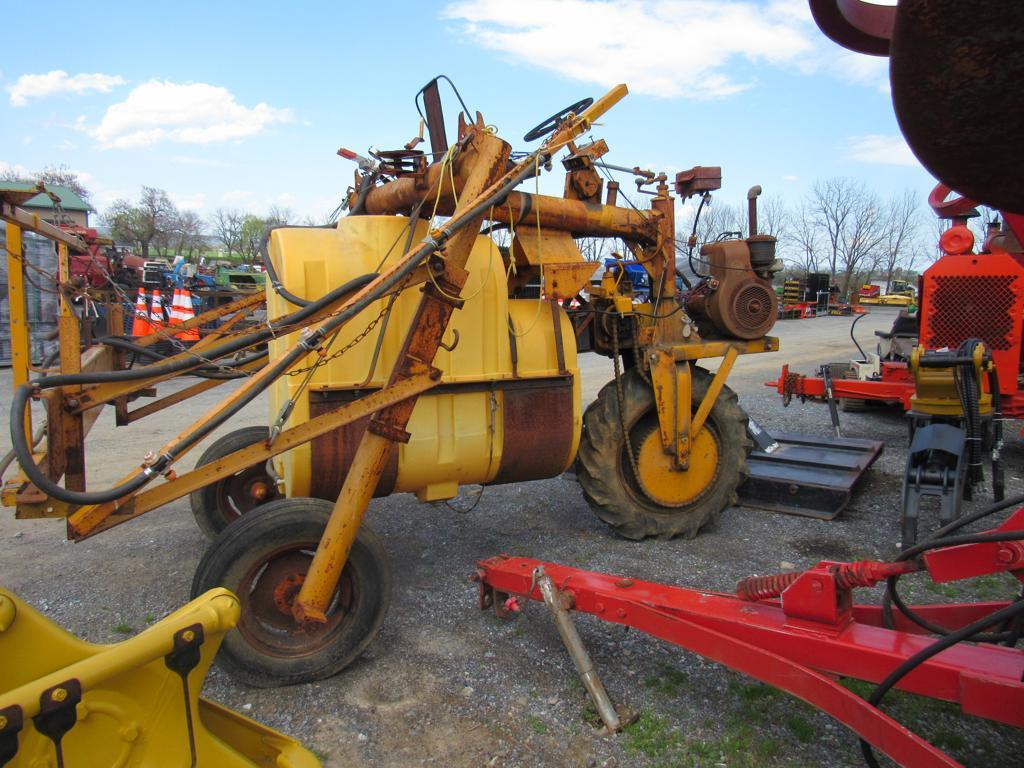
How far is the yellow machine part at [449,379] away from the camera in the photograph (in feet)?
12.7

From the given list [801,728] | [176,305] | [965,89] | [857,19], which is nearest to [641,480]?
[801,728]

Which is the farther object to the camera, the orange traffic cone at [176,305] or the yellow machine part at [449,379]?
the orange traffic cone at [176,305]

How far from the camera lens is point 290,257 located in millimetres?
3814

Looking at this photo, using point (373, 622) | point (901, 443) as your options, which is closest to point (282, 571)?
point (373, 622)

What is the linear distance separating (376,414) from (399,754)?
1.43 meters

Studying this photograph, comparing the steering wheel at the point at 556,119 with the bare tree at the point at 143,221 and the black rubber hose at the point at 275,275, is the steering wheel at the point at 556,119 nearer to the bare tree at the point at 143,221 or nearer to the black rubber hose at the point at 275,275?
the black rubber hose at the point at 275,275

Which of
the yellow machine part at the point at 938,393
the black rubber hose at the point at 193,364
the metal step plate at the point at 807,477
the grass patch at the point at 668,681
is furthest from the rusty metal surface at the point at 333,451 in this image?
the yellow machine part at the point at 938,393

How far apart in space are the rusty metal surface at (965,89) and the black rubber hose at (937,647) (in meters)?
1.84

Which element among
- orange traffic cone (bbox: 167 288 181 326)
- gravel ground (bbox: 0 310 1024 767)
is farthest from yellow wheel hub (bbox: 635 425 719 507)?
orange traffic cone (bbox: 167 288 181 326)

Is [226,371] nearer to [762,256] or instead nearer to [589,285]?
[589,285]

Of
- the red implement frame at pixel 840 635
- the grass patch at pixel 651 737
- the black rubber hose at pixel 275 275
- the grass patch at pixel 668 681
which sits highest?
the black rubber hose at pixel 275 275

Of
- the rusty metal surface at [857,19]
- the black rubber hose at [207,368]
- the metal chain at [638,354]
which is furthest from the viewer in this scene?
the metal chain at [638,354]

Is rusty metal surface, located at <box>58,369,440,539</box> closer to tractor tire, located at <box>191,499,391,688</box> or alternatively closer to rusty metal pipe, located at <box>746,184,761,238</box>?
tractor tire, located at <box>191,499,391,688</box>

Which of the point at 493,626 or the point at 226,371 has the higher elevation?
the point at 226,371
